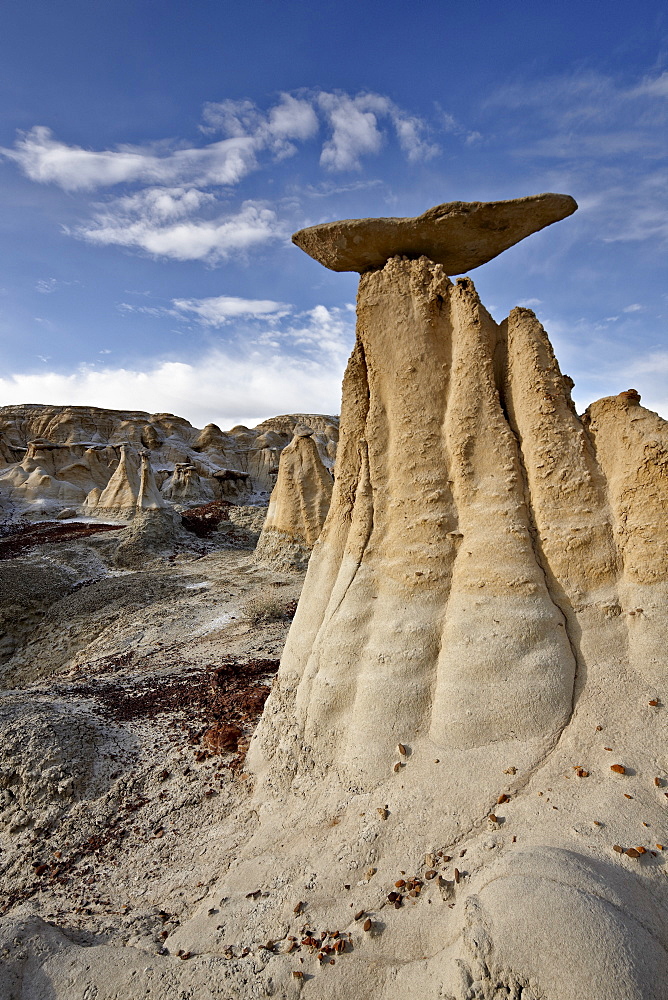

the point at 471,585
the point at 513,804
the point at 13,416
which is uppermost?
the point at 13,416

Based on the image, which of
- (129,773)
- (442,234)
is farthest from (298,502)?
(442,234)

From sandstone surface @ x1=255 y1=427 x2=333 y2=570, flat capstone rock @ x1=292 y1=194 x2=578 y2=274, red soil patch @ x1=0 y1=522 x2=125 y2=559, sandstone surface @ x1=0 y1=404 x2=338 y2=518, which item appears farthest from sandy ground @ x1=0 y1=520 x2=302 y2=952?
sandstone surface @ x1=0 y1=404 x2=338 y2=518

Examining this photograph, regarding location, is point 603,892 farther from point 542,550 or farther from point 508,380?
point 508,380

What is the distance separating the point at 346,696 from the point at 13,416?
56.3 m

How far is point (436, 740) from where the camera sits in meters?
3.61

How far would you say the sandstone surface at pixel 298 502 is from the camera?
15336 millimetres

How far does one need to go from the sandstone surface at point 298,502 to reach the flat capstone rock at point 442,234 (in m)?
10.6

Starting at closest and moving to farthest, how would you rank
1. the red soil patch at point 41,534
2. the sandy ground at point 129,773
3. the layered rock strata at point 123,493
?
the sandy ground at point 129,773 → the red soil patch at point 41,534 → the layered rock strata at point 123,493

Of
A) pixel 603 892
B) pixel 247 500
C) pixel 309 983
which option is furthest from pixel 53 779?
pixel 247 500

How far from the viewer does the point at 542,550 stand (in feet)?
12.6

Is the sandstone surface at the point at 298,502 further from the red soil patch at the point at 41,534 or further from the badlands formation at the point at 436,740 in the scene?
the badlands formation at the point at 436,740

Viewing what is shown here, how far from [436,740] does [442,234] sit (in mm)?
4346

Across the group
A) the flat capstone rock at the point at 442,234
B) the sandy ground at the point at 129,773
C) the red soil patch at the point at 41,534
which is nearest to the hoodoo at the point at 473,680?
the flat capstone rock at the point at 442,234

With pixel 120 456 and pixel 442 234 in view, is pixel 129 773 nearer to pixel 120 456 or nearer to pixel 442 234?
pixel 442 234
